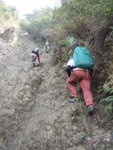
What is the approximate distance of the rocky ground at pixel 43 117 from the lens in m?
6.06

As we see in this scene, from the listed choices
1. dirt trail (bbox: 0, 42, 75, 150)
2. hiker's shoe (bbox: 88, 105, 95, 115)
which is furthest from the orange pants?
dirt trail (bbox: 0, 42, 75, 150)

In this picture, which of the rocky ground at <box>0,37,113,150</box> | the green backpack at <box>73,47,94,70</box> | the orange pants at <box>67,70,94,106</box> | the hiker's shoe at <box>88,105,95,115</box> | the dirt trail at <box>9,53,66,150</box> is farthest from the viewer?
the green backpack at <box>73,47,94,70</box>

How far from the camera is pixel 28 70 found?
484 inches

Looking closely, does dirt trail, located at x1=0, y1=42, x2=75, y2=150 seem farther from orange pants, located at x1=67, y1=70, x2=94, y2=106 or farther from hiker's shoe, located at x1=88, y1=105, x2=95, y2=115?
orange pants, located at x1=67, y1=70, x2=94, y2=106

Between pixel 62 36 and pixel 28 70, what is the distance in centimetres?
239

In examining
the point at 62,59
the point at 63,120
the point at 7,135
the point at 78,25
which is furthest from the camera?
the point at 62,59

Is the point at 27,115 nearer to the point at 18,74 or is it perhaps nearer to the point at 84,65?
the point at 84,65

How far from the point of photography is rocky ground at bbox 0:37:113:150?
6.06 m

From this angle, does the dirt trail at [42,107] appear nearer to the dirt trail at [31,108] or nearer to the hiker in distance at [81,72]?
the dirt trail at [31,108]

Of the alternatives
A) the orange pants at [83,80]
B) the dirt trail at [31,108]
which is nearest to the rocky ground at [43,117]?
the dirt trail at [31,108]

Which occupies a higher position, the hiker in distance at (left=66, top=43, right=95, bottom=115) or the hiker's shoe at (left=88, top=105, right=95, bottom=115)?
the hiker in distance at (left=66, top=43, right=95, bottom=115)

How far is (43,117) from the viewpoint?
7547mm

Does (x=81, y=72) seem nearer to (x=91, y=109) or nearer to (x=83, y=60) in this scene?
(x=83, y=60)

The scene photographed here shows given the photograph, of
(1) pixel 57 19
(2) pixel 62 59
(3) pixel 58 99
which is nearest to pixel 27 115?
(3) pixel 58 99
